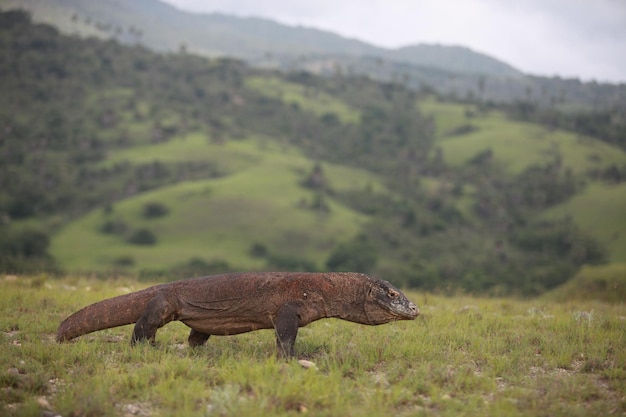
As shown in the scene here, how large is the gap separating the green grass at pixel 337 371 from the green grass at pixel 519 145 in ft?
367

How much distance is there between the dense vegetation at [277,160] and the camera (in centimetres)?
8200

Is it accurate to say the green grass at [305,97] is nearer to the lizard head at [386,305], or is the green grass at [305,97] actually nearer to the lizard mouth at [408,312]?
the lizard head at [386,305]

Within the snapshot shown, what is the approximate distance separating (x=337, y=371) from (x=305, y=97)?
15334 cm

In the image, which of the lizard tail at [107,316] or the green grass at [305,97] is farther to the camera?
the green grass at [305,97]

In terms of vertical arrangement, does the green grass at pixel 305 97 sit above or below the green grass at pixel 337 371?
above

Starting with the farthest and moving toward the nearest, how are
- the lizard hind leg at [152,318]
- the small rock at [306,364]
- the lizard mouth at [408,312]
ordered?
1. the lizard hind leg at [152,318]
2. the lizard mouth at [408,312]
3. the small rock at [306,364]

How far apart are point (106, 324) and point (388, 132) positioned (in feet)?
453

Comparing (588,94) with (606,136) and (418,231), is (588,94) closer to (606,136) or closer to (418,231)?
(606,136)

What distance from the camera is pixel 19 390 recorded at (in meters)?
6.89

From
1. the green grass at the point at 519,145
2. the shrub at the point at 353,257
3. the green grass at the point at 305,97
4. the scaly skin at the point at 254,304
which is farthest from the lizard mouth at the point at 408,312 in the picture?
the green grass at the point at 305,97

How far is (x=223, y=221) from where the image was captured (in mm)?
94062

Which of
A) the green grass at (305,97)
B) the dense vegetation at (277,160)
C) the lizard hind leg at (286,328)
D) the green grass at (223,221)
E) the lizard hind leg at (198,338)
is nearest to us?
the lizard hind leg at (286,328)

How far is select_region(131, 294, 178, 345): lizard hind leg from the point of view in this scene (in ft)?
29.0

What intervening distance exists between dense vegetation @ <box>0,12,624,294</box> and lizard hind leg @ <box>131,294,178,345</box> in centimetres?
4382
